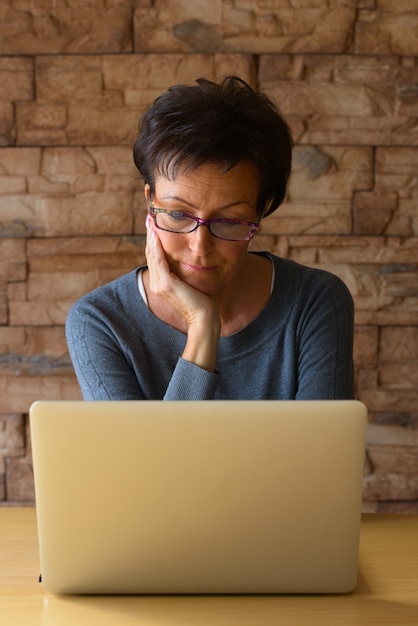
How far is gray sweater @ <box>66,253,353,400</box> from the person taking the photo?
5.20ft

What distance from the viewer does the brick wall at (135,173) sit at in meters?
2.36

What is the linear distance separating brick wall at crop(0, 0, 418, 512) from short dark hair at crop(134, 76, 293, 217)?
81cm

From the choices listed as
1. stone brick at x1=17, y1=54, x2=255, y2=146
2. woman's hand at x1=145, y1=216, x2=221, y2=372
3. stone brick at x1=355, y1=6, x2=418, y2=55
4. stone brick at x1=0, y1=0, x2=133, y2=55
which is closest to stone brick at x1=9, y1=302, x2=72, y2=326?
stone brick at x1=17, y1=54, x2=255, y2=146

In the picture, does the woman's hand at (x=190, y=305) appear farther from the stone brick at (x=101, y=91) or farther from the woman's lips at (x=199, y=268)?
Result: the stone brick at (x=101, y=91)

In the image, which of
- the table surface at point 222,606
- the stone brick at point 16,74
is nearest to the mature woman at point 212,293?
the table surface at point 222,606

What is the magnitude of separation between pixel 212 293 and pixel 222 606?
0.77 meters

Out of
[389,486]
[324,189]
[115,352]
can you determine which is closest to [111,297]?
[115,352]

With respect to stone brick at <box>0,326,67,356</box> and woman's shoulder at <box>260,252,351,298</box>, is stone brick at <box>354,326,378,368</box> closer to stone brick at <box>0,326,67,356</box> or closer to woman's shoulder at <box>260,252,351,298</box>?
woman's shoulder at <box>260,252,351,298</box>

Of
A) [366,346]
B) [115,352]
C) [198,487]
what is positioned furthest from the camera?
[366,346]

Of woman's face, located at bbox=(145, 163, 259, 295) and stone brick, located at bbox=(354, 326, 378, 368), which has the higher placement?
woman's face, located at bbox=(145, 163, 259, 295)

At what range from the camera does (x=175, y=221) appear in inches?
59.8

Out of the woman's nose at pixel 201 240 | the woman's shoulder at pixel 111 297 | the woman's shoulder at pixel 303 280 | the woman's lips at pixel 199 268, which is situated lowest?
the woman's shoulder at pixel 111 297

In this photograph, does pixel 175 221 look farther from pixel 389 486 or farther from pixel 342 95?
pixel 389 486

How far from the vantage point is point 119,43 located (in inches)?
93.0
